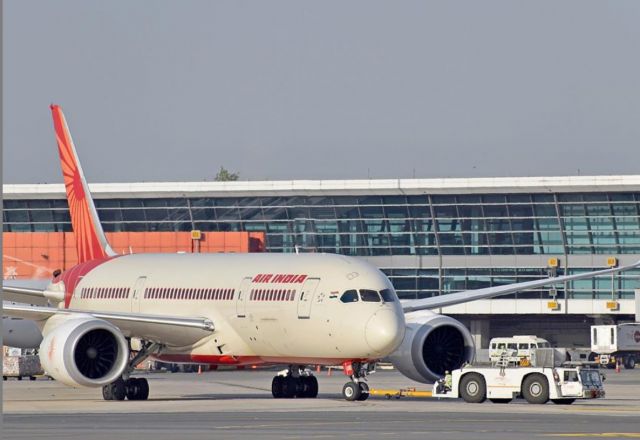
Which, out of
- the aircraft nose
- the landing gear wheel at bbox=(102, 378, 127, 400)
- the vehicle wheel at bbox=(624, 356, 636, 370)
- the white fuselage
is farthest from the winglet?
the vehicle wheel at bbox=(624, 356, 636, 370)

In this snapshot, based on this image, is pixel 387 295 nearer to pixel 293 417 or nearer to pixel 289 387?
pixel 289 387

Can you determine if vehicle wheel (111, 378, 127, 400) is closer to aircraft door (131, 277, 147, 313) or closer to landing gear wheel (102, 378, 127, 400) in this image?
landing gear wheel (102, 378, 127, 400)

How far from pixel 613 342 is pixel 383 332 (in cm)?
5214

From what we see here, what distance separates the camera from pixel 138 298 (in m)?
49.6

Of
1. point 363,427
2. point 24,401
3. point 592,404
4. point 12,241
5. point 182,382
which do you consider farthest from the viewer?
point 12,241

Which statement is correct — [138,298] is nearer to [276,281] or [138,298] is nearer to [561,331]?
[276,281]

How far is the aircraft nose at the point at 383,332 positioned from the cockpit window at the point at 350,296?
984 mm

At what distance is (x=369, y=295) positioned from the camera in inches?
1678

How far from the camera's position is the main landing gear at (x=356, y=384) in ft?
141

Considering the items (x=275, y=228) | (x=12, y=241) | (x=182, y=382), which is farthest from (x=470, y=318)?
(x=182, y=382)

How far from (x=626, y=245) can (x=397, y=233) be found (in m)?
16.0

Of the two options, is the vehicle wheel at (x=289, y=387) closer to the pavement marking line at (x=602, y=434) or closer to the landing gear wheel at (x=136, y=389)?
the landing gear wheel at (x=136, y=389)

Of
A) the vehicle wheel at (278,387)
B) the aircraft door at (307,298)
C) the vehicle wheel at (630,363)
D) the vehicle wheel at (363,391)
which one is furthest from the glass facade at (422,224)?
the vehicle wheel at (363,391)

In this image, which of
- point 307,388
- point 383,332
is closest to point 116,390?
point 307,388
